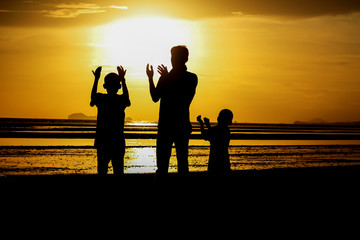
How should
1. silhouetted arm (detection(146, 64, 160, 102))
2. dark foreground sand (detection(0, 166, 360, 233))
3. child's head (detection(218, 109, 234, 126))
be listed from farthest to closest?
1. child's head (detection(218, 109, 234, 126))
2. silhouetted arm (detection(146, 64, 160, 102))
3. dark foreground sand (detection(0, 166, 360, 233))

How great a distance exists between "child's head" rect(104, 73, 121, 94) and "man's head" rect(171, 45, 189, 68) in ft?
3.33

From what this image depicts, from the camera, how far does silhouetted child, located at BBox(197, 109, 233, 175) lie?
777 centimetres

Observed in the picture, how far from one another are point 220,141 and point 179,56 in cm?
203

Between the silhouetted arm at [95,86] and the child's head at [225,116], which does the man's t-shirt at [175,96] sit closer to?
the silhouetted arm at [95,86]

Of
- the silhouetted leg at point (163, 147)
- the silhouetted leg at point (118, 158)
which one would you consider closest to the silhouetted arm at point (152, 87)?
the silhouetted leg at point (163, 147)

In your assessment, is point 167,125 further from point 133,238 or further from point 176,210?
point 133,238

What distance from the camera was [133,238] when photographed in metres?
4.30

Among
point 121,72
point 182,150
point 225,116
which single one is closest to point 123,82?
point 121,72

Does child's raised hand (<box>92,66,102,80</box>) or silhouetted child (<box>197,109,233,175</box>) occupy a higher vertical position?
child's raised hand (<box>92,66,102,80</box>)

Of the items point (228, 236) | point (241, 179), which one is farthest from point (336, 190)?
point (228, 236)

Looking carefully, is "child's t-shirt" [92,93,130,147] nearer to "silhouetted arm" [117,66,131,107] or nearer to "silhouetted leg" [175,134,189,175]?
"silhouetted arm" [117,66,131,107]

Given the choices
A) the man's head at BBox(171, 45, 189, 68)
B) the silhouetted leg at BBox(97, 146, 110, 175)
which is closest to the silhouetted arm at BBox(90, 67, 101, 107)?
the silhouetted leg at BBox(97, 146, 110, 175)

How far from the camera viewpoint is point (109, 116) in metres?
7.05

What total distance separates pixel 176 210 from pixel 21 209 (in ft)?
6.44
